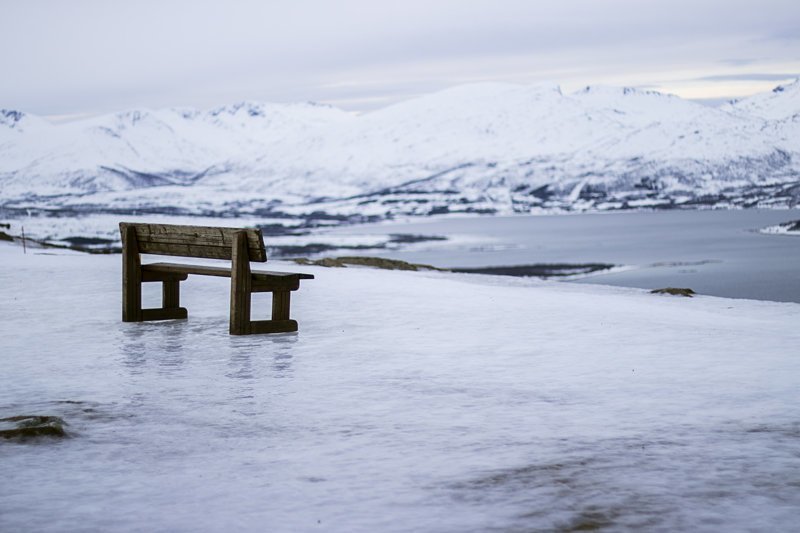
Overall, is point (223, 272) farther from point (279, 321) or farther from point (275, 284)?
point (279, 321)

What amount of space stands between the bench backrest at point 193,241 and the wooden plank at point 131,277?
0.07 m

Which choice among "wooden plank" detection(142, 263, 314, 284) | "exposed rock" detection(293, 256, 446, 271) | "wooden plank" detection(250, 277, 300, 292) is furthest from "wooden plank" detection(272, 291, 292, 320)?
"exposed rock" detection(293, 256, 446, 271)

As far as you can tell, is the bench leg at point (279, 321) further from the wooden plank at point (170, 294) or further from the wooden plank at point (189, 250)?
the wooden plank at point (170, 294)

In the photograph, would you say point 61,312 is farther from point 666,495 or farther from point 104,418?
point 666,495

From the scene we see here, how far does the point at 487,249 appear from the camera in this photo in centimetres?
12194

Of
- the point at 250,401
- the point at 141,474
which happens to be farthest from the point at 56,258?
the point at 141,474

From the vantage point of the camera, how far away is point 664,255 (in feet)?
351

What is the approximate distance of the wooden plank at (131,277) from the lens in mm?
14820

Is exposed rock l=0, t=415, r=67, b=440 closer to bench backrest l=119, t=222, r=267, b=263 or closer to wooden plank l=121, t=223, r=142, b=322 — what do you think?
bench backrest l=119, t=222, r=267, b=263

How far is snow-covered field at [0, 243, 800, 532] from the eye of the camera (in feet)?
19.8

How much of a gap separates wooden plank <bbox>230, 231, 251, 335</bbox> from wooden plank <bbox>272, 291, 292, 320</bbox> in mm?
440

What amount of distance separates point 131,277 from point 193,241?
157 cm

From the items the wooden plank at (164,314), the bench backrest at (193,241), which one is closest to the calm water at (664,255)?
the wooden plank at (164,314)

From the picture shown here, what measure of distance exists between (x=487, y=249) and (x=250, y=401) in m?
113
